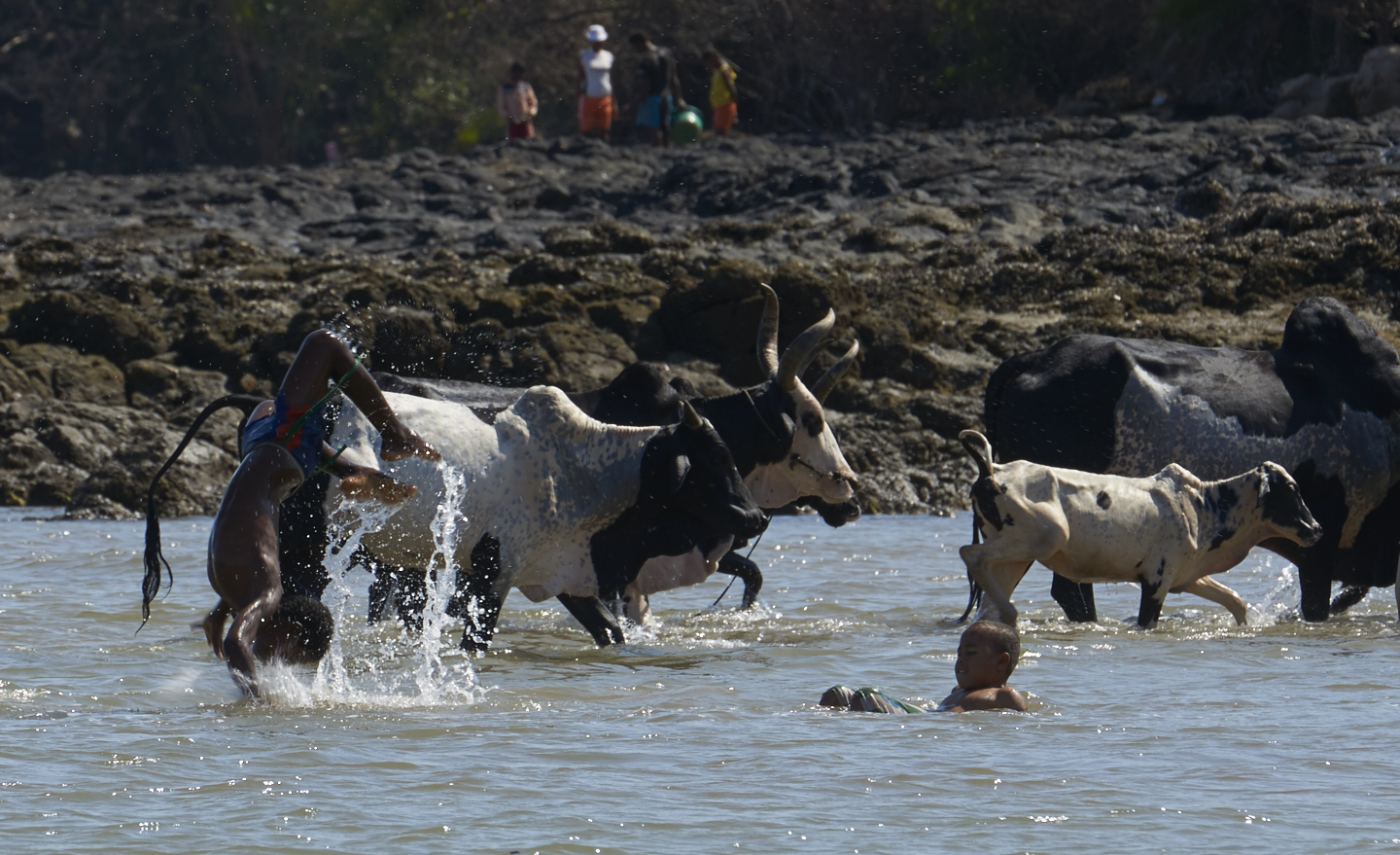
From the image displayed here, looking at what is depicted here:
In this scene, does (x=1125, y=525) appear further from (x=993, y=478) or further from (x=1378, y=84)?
(x=1378, y=84)

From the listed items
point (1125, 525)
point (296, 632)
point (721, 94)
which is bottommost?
point (296, 632)

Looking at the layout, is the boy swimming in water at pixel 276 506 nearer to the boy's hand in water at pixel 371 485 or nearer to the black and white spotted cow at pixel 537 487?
the boy's hand in water at pixel 371 485

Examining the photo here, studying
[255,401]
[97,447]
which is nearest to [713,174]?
[97,447]

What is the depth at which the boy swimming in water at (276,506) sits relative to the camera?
638 centimetres

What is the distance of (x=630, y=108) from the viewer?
37188 mm

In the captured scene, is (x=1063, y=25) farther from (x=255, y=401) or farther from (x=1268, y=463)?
(x=255, y=401)

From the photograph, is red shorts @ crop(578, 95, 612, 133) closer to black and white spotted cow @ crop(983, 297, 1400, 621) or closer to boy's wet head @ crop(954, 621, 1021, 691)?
black and white spotted cow @ crop(983, 297, 1400, 621)

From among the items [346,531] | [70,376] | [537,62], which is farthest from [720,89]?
[346,531]

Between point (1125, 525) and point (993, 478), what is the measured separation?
2.16ft

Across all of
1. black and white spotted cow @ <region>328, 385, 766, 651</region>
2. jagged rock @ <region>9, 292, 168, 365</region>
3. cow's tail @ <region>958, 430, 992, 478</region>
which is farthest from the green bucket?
cow's tail @ <region>958, 430, 992, 478</region>

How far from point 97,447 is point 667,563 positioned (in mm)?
8615

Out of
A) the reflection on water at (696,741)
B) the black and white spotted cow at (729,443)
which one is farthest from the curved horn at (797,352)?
the reflection on water at (696,741)

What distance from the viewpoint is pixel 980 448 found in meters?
8.53

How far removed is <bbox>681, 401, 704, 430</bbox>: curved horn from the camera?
8.53 metres
